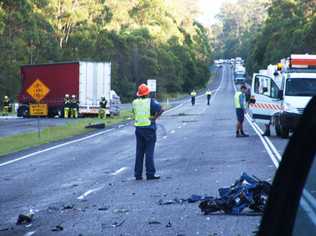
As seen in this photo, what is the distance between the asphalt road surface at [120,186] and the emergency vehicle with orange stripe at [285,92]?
1.11 metres

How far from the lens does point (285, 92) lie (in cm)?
2581

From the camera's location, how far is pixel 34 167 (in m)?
18.5

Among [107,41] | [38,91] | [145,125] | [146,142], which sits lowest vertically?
[146,142]

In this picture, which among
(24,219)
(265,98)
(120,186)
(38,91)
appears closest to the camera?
(24,219)

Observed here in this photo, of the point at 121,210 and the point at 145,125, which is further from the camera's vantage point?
the point at 145,125

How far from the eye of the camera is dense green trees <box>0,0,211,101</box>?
75125mm

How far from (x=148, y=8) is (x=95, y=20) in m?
22.8

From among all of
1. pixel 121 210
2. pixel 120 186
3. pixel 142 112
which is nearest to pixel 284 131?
pixel 142 112

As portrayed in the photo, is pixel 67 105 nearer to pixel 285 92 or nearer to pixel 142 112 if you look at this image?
pixel 285 92

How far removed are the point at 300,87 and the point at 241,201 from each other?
15.6 metres

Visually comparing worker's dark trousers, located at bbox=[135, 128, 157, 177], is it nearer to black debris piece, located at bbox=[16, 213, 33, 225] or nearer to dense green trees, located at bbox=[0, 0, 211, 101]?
black debris piece, located at bbox=[16, 213, 33, 225]

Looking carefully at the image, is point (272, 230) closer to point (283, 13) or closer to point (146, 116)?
point (146, 116)

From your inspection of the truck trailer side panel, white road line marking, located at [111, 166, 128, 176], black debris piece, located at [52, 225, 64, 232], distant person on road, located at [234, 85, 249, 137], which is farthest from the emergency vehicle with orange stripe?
the truck trailer side panel

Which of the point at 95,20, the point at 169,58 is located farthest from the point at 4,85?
the point at 169,58
